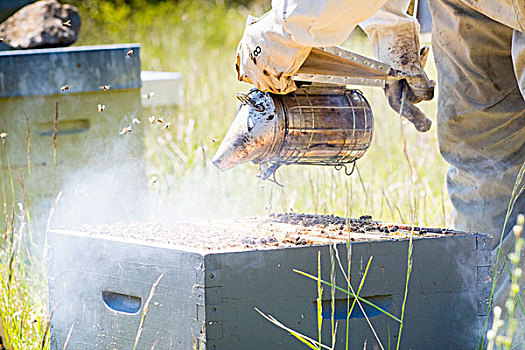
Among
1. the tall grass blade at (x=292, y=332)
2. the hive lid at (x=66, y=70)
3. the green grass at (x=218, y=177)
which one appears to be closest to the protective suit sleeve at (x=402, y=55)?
the green grass at (x=218, y=177)

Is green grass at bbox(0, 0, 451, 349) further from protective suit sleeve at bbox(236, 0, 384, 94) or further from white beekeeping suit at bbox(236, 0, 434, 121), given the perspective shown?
protective suit sleeve at bbox(236, 0, 384, 94)

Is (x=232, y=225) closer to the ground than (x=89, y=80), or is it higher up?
closer to the ground

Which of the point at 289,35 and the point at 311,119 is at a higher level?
the point at 289,35

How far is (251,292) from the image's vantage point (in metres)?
1.71

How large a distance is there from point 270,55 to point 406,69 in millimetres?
512

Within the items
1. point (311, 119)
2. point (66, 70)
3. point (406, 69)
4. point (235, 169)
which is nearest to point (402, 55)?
point (406, 69)

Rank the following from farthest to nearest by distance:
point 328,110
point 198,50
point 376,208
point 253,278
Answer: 1. point 198,50
2. point 376,208
3. point 328,110
4. point 253,278

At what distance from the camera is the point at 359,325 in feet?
A: 5.92

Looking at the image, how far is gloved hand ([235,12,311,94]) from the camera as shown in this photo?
6.27 feet

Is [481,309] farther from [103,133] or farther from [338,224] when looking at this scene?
[103,133]

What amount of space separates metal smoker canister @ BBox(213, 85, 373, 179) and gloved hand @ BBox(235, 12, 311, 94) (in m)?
0.06

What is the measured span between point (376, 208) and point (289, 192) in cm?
45

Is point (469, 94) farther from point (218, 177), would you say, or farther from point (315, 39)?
point (218, 177)

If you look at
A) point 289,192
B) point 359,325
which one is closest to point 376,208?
point 289,192
